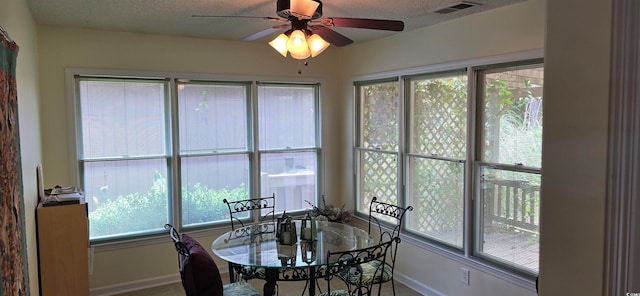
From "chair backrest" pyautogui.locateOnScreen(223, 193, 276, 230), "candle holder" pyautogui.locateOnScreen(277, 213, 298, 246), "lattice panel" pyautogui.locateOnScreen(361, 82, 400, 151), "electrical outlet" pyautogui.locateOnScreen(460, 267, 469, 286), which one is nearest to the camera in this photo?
"candle holder" pyautogui.locateOnScreen(277, 213, 298, 246)

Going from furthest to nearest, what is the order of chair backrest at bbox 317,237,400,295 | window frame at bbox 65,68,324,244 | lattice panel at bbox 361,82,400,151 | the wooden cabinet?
lattice panel at bbox 361,82,400,151, window frame at bbox 65,68,324,244, the wooden cabinet, chair backrest at bbox 317,237,400,295

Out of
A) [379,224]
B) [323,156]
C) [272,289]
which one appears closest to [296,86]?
[323,156]

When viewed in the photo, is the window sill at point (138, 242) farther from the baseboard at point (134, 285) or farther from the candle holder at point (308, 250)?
the candle holder at point (308, 250)

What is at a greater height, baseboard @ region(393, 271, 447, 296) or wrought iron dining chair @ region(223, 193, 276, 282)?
wrought iron dining chair @ region(223, 193, 276, 282)

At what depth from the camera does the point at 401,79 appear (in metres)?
4.04

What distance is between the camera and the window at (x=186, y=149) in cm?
396

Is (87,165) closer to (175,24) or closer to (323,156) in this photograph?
(175,24)

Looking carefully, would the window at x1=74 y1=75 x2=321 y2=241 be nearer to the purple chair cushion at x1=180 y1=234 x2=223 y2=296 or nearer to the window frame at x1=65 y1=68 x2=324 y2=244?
the window frame at x1=65 y1=68 x2=324 y2=244

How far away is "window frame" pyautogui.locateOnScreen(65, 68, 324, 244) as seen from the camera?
3.79m

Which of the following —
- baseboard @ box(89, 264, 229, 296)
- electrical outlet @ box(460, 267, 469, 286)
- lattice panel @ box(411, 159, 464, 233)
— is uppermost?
lattice panel @ box(411, 159, 464, 233)

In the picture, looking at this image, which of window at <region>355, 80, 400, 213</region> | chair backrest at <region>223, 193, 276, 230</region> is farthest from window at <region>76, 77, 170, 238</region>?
window at <region>355, 80, 400, 213</region>

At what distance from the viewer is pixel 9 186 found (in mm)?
1433

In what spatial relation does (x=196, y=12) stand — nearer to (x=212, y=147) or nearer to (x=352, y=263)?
(x=212, y=147)

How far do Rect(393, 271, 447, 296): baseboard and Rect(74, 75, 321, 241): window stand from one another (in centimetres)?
141
